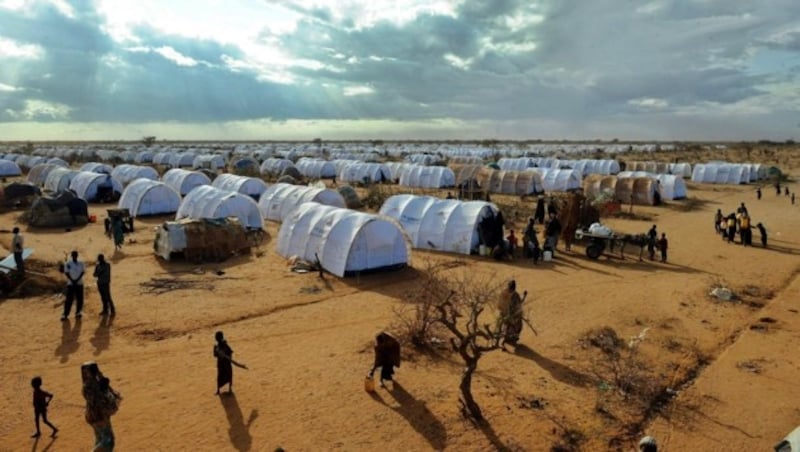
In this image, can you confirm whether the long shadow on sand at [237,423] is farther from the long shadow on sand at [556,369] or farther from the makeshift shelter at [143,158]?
the makeshift shelter at [143,158]

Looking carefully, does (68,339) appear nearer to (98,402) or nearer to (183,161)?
(98,402)

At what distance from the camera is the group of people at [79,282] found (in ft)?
43.4

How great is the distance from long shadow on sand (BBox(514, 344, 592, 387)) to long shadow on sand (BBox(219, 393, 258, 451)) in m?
5.90

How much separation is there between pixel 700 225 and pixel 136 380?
2907 cm

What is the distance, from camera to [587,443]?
8.45 meters

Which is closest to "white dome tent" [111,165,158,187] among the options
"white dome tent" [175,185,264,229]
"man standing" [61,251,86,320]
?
"white dome tent" [175,185,264,229]

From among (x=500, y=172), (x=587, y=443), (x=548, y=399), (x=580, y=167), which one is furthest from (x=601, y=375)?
(x=580, y=167)

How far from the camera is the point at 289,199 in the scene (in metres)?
29.6

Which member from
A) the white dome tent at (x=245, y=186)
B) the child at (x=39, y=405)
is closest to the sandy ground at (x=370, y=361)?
the child at (x=39, y=405)

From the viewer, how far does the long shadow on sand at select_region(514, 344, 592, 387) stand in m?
10.6

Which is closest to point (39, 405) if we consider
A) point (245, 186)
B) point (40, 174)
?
point (245, 186)

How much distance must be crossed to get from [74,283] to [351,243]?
8142mm

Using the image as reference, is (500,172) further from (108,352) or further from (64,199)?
(108,352)

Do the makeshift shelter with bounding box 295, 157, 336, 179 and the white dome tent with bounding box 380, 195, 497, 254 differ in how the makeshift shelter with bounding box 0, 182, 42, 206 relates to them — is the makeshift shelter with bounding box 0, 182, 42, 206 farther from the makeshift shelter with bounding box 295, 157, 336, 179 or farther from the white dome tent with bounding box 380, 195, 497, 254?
the makeshift shelter with bounding box 295, 157, 336, 179
